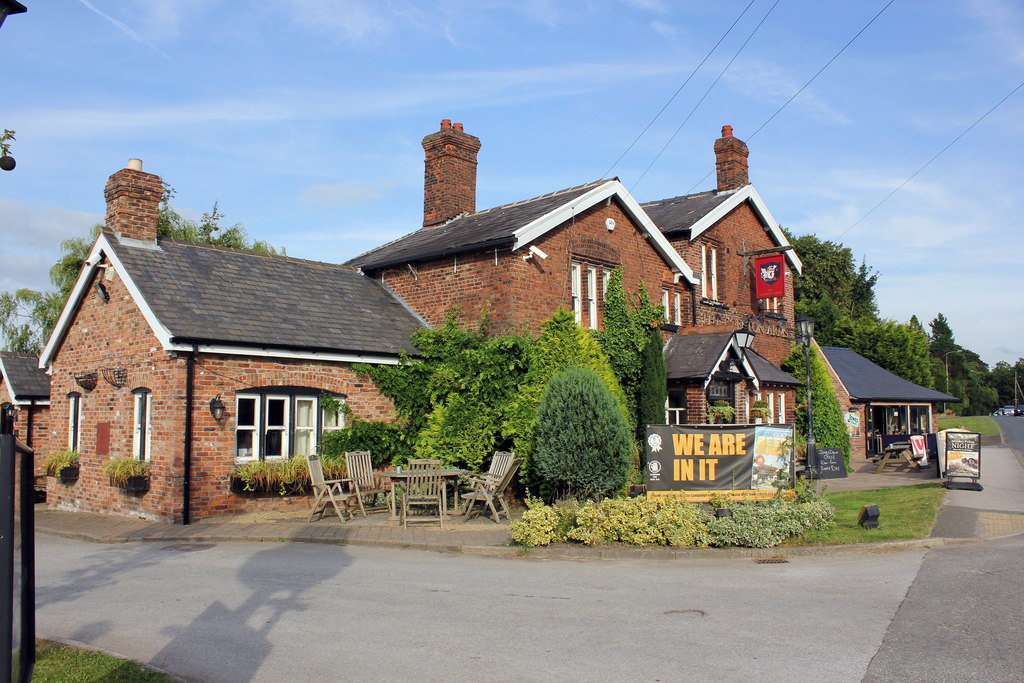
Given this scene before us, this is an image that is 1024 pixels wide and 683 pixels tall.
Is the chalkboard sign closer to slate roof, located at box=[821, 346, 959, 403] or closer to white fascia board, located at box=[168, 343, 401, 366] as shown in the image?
slate roof, located at box=[821, 346, 959, 403]

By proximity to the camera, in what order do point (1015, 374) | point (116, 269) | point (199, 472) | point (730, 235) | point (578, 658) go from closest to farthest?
point (578, 658) < point (199, 472) < point (116, 269) < point (730, 235) < point (1015, 374)

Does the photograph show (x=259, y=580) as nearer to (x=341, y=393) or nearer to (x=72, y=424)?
(x=341, y=393)

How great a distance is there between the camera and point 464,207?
2286 cm

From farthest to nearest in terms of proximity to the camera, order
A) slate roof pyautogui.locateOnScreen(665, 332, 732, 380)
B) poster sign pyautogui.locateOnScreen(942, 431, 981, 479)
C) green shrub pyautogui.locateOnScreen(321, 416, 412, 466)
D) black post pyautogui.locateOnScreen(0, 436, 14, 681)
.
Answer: slate roof pyautogui.locateOnScreen(665, 332, 732, 380) < poster sign pyautogui.locateOnScreen(942, 431, 981, 479) < green shrub pyautogui.locateOnScreen(321, 416, 412, 466) < black post pyautogui.locateOnScreen(0, 436, 14, 681)

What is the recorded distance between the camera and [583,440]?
13555mm

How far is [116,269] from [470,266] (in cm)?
711

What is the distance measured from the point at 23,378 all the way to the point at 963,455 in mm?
23623

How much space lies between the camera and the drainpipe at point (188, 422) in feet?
45.2

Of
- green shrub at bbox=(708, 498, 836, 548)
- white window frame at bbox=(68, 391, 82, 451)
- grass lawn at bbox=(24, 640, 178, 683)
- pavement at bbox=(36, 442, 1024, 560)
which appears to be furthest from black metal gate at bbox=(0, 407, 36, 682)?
white window frame at bbox=(68, 391, 82, 451)

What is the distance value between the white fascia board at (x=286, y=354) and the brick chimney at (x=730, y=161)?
14886 mm

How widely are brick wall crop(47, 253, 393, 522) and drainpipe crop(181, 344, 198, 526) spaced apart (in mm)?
72

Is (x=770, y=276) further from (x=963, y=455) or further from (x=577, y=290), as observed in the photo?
(x=577, y=290)

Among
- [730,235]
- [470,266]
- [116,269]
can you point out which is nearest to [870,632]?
[470,266]

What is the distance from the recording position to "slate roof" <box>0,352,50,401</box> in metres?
21.2
